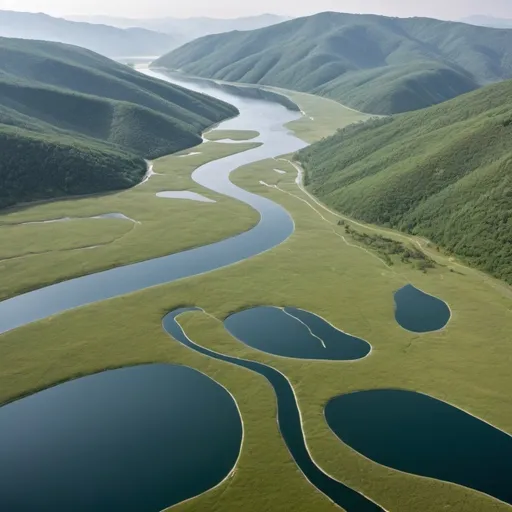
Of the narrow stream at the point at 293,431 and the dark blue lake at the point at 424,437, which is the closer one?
the narrow stream at the point at 293,431

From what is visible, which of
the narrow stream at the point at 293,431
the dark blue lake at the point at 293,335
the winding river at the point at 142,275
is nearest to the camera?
the narrow stream at the point at 293,431

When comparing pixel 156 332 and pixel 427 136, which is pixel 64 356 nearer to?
pixel 156 332

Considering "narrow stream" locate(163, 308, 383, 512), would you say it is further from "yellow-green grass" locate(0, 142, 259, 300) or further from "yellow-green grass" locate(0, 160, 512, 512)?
"yellow-green grass" locate(0, 142, 259, 300)

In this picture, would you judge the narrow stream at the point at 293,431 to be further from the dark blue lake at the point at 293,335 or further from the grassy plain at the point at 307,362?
the dark blue lake at the point at 293,335

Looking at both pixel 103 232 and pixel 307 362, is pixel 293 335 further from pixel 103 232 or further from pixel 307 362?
pixel 103 232

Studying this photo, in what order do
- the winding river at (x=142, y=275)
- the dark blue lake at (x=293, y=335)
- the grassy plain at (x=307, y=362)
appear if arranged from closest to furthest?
the grassy plain at (x=307, y=362)
the dark blue lake at (x=293, y=335)
the winding river at (x=142, y=275)

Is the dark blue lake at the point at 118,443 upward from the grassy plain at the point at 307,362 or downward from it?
downward

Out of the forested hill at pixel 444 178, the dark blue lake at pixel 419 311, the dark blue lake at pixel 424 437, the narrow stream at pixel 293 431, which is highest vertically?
the forested hill at pixel 444 178

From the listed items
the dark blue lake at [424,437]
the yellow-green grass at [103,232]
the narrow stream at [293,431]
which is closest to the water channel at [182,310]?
the narrow stream at [293,431]

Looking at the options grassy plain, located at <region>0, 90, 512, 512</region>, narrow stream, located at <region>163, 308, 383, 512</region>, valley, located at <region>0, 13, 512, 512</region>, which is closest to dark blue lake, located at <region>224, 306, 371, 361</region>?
valley, located at <region>0, 13, 512, 512</region>
